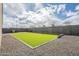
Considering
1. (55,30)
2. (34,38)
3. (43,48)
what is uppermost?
(55,30)

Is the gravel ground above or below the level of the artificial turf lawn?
below

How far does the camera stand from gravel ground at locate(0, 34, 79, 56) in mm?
2215

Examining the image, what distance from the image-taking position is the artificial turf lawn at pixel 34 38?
2.26 m

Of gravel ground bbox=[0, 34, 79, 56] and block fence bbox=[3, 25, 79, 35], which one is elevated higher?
block fence bbox=[3, 25, 79, 35]

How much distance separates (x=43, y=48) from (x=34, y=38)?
18cm

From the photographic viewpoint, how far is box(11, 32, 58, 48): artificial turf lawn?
2.26 metres

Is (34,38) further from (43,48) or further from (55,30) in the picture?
(55,30)

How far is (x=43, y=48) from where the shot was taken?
223 centimetres

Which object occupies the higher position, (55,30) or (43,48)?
(55,30)

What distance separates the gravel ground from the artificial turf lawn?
0.19ft

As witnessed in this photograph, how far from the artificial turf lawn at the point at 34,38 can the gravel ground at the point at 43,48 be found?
0.06 metres

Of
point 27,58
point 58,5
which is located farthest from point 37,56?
point 58,5

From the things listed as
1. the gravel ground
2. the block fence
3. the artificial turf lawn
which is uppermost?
the block fence

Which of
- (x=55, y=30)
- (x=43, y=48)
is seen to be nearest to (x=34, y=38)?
(x=43, y=48)
